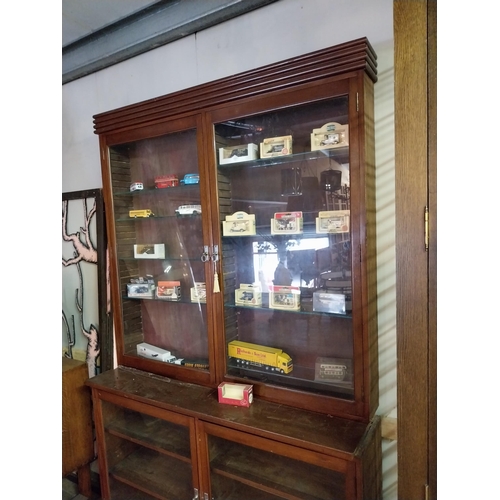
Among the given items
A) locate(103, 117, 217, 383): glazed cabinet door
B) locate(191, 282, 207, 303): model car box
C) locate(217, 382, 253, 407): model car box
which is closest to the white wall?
locate(103, 117, 217, 383): glazed cabinet door

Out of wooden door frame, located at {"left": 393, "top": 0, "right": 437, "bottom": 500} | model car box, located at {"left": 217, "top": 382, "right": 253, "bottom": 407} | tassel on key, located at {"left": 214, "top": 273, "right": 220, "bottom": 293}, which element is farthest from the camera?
tassel on key, located at {"left": 214, "top": 273, "right": 220, "bottom": 293}

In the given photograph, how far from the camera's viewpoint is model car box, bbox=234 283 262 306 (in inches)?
58.2

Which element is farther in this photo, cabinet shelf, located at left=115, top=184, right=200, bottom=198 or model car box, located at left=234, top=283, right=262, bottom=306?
cabinet shelf, located at left=115, top=184, right=200, bottom=198

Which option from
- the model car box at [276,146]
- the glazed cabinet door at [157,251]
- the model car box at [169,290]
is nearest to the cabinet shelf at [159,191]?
the glazed cabinet door at [157,251]

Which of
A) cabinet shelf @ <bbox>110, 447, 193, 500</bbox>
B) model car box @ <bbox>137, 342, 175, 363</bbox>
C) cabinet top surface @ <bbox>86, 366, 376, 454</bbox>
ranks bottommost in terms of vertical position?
cabinet shelf @ <bbox>110, 447, 193, 500</bbox>

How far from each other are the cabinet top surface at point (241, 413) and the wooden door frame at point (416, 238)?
0.51 m

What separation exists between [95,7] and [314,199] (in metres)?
1.45

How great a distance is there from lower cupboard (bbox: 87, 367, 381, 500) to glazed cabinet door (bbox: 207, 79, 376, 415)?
0.13m

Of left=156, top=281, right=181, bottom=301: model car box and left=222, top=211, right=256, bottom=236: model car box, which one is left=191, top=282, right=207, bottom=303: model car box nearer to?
left=156, top=281, right=181, bottom=301: model car box

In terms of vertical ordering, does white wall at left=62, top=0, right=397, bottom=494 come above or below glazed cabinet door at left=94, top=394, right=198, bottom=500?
above

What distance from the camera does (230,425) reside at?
1.23 m

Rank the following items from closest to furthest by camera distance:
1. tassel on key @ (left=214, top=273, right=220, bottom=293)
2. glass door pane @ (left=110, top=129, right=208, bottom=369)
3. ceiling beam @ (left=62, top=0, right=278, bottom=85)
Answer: tassel on key @ (left=214, top=273, right=220, bottom=293), ceiling beam @ (left=62, top=0, right=278, bottom=85), glass door pane @ (left=110, top=129, right=208, bottom=369)
